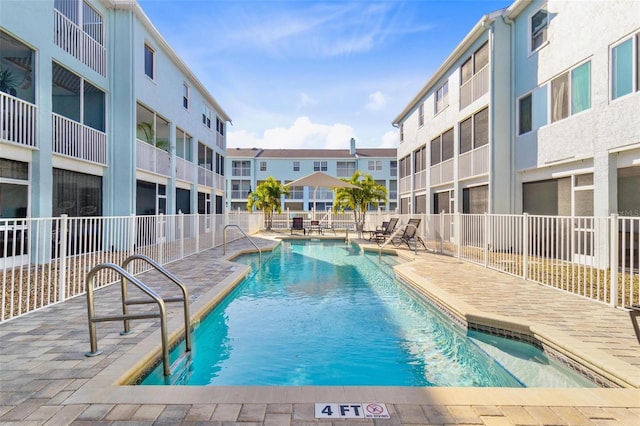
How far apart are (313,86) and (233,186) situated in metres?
28.3

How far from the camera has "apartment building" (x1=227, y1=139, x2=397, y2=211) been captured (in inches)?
1673

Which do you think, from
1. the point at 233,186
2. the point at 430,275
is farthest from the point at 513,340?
the point at 233,186

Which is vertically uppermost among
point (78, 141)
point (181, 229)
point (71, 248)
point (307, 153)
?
point (307, 153)

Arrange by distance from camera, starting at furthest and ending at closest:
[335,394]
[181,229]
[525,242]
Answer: [181,229], [525,242], [335,394]

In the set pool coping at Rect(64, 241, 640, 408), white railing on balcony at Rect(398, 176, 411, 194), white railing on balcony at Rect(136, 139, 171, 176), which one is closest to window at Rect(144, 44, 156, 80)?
white railing on balcony at Rect(136, 139, 171, 176)

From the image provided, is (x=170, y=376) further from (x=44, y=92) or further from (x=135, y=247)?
(x=44, y=92)

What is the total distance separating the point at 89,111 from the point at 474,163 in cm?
1406

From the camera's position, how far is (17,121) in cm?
846

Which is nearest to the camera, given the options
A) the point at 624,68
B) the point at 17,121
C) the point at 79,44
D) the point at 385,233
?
the point at 624,68

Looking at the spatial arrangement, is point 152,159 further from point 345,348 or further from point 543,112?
point 543,112

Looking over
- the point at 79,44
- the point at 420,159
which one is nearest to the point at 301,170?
the point at 420,159

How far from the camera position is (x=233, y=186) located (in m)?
43.5

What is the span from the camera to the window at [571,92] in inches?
372

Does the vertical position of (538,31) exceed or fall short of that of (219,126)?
it falls short
